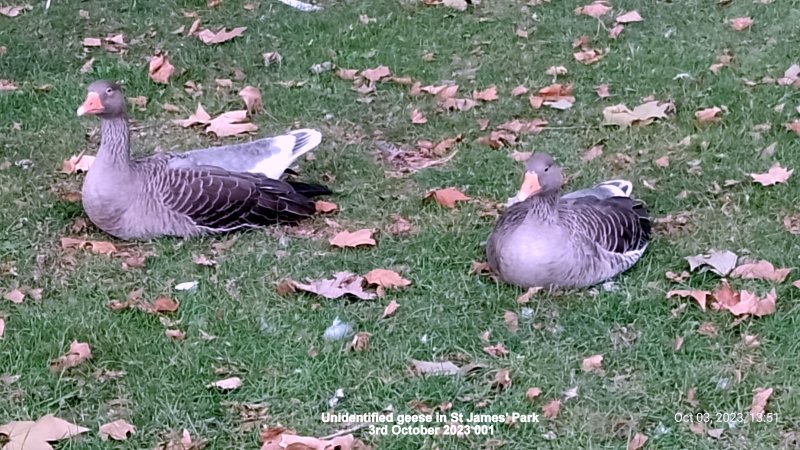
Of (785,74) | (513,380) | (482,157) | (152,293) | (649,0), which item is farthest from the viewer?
(649,0)

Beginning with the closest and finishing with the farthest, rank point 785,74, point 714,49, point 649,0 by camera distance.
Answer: point 785,74 < point 714,49 < point 649,0

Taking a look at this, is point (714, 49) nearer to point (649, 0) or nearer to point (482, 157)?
point (649, 0)

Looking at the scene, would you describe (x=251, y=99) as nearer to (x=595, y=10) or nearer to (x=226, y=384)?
(x=595, y=10)

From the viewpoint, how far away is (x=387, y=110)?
23.2 ft

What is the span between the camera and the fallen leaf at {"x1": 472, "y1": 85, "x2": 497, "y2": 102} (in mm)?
7117

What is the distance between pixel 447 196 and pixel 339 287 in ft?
3.63

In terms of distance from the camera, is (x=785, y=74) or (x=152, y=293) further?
(x=785, y=74)

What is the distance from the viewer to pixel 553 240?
183 inches

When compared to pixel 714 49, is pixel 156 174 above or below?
above

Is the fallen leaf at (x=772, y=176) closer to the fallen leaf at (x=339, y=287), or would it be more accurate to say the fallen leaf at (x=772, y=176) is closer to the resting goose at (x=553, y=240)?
the resting goose at (x=553, y=240)

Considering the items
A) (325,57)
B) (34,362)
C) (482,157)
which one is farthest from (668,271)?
(325,57)

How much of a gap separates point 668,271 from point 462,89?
278 centimetres

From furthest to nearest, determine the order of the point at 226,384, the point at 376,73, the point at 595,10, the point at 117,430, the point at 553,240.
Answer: the point at 595,10
the point at 376,73
the point at 553,240
the point at 226,384
the point at 117,430

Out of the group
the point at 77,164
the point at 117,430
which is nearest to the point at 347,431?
the point at 117,430
